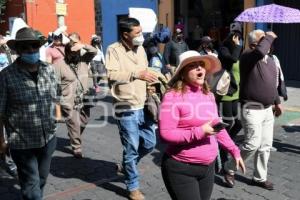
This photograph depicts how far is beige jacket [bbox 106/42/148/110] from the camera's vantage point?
462 cm

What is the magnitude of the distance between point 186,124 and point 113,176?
2676 millimetres

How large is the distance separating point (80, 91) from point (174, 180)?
3609mm

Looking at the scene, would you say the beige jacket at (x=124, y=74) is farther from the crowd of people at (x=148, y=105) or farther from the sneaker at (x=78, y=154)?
the sneaker at (x=78, y=154)

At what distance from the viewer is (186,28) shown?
53.6 feet

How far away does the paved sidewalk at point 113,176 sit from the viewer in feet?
16.5

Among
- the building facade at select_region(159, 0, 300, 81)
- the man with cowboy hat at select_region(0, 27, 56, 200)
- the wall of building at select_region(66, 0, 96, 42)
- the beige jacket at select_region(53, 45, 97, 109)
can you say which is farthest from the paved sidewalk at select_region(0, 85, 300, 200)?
the wall of building at select_region(66, 0, 96, 42)

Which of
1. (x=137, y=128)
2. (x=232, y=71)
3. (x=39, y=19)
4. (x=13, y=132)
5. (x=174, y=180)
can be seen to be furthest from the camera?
(x=39, y=19)

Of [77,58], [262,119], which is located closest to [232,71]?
[262,119]

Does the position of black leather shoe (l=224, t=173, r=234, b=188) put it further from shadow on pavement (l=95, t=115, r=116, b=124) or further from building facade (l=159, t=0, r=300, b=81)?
building facade (l=159, t=0, r=300, b=81)

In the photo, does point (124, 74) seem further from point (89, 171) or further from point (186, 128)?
point (89, 171)

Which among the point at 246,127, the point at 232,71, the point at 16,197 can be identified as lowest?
the point at 16,197

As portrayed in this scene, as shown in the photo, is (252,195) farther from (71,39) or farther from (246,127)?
(71,39)

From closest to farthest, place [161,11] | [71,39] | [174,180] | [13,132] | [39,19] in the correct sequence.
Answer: [174,180] < [13,132] < [71,39] < [161,11] < [39,19]

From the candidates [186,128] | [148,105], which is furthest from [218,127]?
[148,105]
